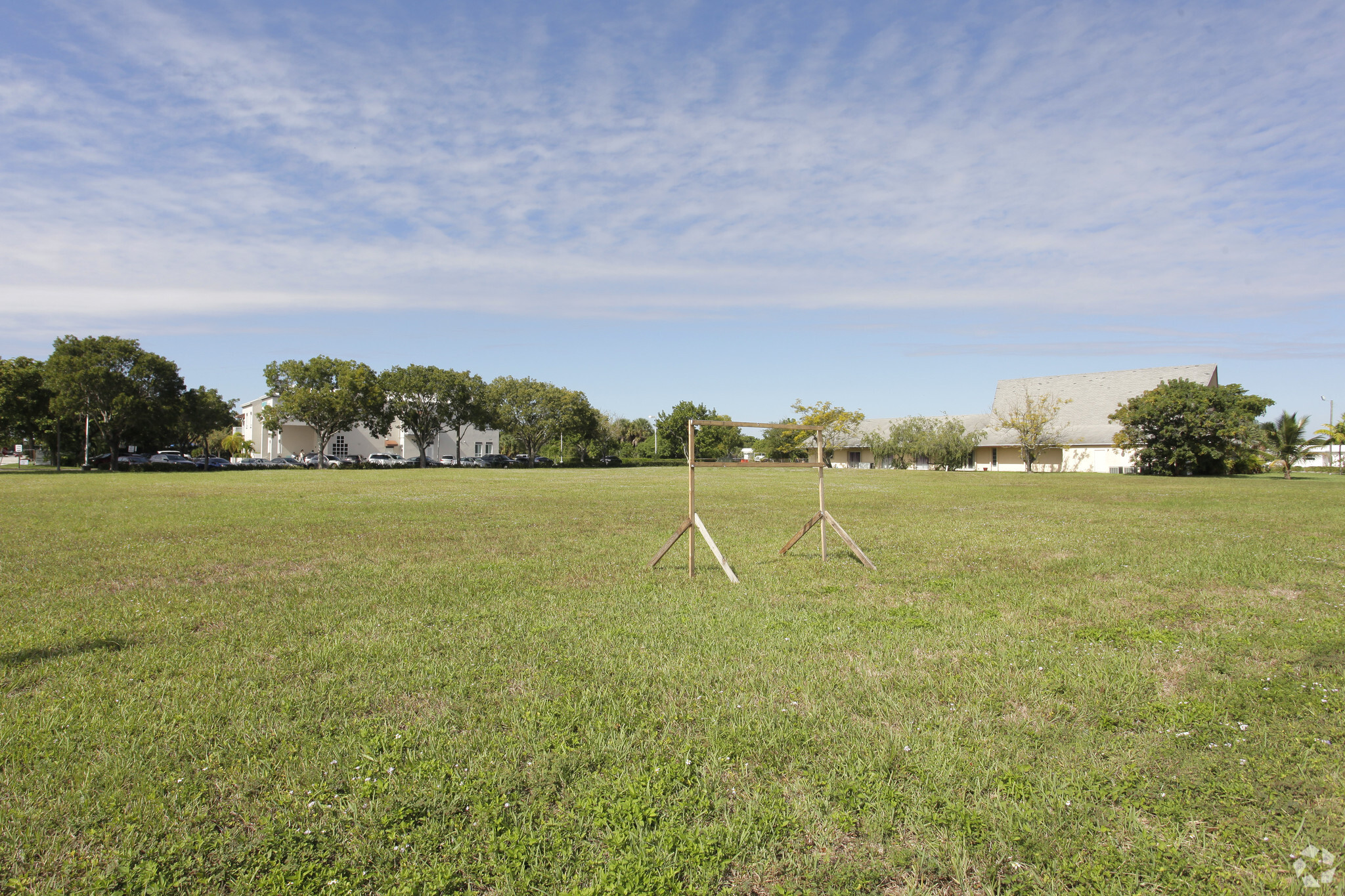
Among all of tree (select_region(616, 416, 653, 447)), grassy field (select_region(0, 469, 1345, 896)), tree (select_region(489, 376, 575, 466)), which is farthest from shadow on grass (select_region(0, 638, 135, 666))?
tree (select_region(616, 416, 653, 447))

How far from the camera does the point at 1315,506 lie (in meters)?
19.9

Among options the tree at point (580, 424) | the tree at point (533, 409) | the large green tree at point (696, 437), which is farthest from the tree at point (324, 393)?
the large green tree at point (696, 437)

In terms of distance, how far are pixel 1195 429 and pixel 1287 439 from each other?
507 centimetres

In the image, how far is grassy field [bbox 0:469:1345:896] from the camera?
9.65 ft

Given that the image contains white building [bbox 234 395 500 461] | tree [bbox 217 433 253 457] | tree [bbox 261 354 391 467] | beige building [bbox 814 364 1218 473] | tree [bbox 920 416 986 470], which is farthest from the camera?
tree [bbox 217 433 253 457]

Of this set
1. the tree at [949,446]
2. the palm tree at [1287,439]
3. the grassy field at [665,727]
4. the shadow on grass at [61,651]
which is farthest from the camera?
the tree at [949,446]

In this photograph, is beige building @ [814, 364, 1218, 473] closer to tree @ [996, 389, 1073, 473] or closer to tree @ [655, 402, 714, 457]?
tree @ [996, 389, 1073, 473]

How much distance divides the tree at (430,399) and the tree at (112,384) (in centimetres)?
1522

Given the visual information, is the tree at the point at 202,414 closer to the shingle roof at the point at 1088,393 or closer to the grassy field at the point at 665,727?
the grassy field at the point at 665,727

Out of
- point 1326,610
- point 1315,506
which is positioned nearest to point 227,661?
point 1326,610

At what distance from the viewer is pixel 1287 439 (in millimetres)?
43656

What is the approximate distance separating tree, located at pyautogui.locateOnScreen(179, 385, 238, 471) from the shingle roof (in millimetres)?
62724

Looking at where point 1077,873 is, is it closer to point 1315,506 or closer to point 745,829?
point 745,829

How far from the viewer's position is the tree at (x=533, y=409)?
63344 mm
